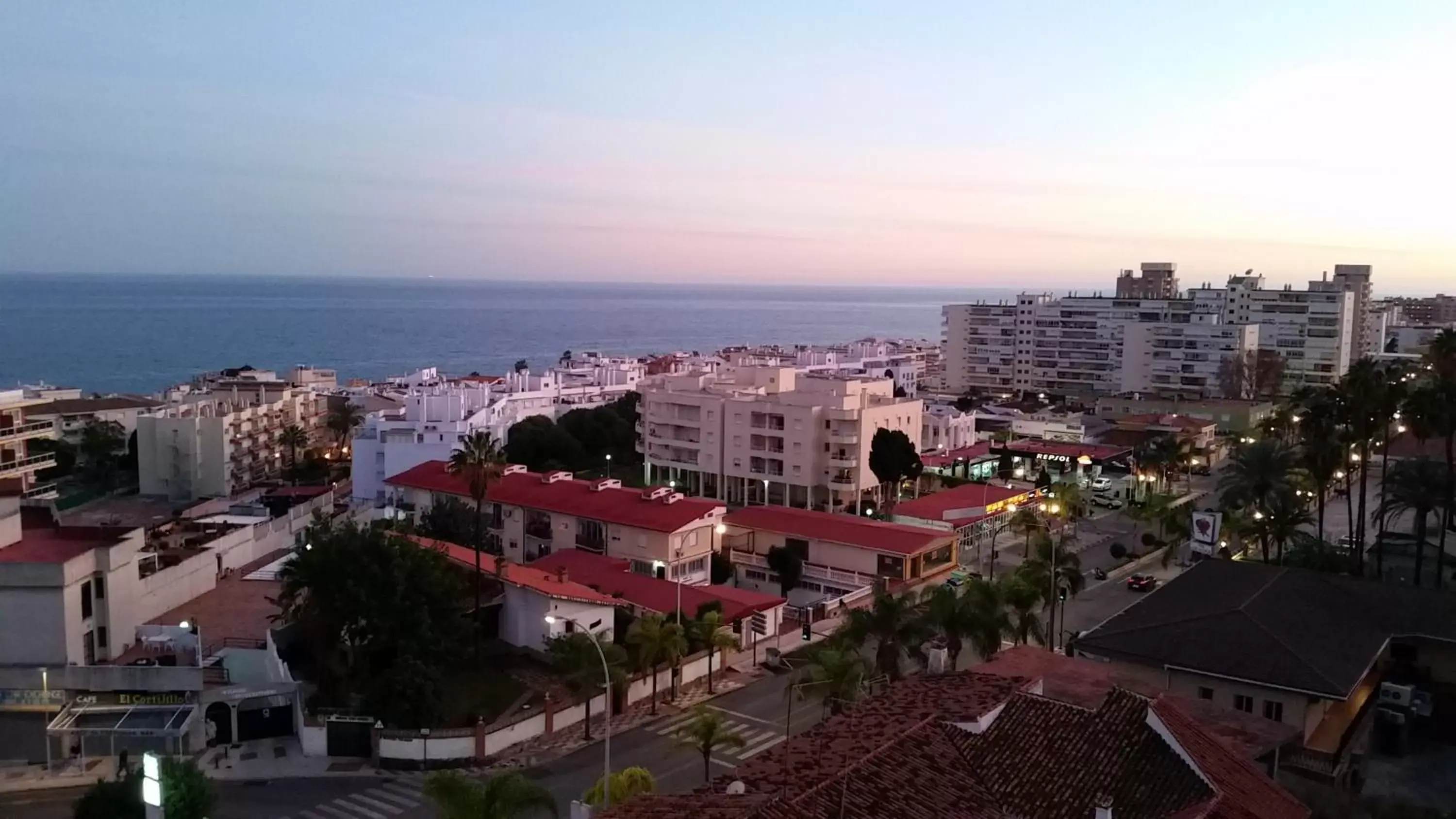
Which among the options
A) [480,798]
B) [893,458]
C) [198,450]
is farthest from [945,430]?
[480,798]

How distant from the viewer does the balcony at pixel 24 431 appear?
63.3 meters

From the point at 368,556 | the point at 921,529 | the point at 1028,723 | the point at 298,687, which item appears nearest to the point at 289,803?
the point at 298,687

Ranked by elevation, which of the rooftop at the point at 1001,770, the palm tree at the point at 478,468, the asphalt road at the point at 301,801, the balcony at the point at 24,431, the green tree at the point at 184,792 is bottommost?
the asphalt road at the point at 301,801

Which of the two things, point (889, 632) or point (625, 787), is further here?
point (889, 632)

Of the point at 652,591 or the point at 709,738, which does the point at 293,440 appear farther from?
the point at 709,738

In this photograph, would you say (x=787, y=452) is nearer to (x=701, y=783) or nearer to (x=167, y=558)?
(x=167, y=558)

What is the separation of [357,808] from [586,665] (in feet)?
22.3

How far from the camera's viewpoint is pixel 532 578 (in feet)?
123

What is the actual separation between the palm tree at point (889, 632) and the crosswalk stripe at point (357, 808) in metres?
12.8

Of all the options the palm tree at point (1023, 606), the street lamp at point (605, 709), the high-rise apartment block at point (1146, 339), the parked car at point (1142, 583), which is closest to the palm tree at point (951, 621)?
the palm tree at point (1023, 606)

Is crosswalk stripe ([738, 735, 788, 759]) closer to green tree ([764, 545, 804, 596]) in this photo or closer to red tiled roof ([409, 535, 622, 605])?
red tiled roof ([409, 535, 622, 605])

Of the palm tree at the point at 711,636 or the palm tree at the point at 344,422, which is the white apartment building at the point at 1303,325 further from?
the palm tree at the point at 711,636

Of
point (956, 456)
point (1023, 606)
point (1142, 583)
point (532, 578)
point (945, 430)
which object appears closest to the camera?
point (1023, 606)

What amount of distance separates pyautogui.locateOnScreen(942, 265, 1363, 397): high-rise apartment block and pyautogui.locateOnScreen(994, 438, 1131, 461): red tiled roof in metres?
49.0
